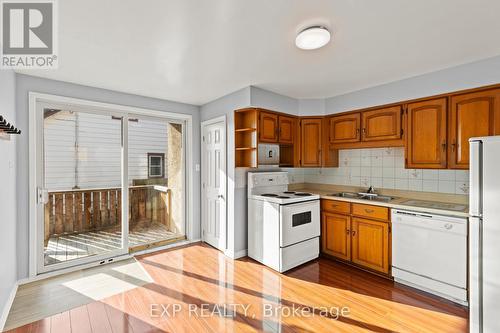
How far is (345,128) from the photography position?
138 inches

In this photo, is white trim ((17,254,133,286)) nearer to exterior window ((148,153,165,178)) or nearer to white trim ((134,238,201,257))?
white trim ((134,238,201,257))

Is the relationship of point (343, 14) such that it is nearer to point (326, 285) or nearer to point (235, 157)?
→ point (235, 157)

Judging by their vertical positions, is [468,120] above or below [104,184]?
above

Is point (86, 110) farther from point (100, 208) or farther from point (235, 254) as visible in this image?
point (235, 254)

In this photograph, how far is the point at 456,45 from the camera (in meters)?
2.05

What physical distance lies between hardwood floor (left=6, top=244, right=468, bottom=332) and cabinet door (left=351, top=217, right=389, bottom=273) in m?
0.16

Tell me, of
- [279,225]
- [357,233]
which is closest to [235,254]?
[279,225]

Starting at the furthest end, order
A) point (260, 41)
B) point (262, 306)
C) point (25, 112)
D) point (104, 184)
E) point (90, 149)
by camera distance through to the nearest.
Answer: point (104, 184) < point (90, 149) < point (25, 112) < point (262, 306) < point (260, 41)

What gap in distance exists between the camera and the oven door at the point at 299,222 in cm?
296

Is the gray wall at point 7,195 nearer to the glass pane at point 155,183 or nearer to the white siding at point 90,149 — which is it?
the white siding at point 90,149

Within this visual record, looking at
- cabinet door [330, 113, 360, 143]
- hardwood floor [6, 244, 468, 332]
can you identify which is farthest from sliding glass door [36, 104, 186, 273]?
cabinet door [330, 113, 360, 143]

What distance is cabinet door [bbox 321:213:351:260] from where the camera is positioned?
3.12m

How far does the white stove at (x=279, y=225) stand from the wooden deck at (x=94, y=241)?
5.55 feet

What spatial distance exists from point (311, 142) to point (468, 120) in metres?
1.85
